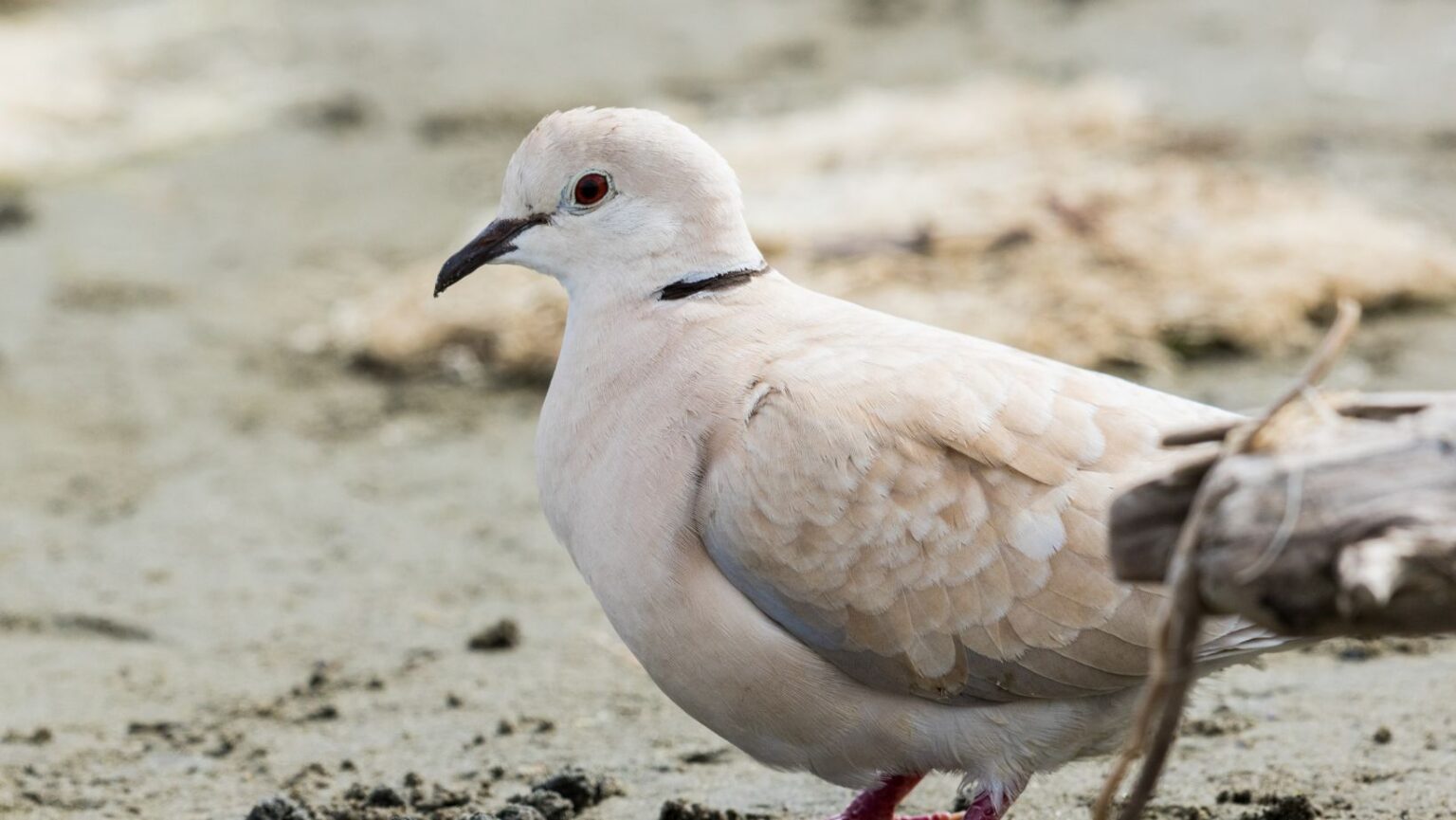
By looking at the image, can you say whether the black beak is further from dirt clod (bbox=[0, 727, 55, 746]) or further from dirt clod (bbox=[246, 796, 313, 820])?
dirt clod (bbox=[0, 727, 55, 746])

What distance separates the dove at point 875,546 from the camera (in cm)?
283

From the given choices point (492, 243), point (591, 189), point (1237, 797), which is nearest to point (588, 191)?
point (591, 189)

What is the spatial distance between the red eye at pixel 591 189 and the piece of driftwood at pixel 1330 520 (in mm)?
1598

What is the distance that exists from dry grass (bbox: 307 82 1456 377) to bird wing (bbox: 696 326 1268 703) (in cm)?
296

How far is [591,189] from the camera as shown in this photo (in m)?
3.33

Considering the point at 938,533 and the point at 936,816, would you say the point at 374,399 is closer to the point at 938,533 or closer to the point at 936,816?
the point at 936,816

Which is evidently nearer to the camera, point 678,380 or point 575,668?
point 678,380

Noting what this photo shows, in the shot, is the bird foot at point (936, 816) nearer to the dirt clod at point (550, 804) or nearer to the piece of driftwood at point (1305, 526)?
the dirt clod at point (550, 804)

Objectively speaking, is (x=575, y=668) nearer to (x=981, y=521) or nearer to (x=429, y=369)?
(x=981, y=521)

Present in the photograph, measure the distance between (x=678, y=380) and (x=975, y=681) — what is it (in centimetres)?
76

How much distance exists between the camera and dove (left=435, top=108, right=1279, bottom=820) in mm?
2832

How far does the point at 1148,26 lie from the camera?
9.64 m

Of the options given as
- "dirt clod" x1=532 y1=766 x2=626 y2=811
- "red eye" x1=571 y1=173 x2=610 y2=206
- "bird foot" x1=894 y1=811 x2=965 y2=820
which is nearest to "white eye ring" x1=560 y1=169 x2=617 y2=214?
"red eye" x1=571 y1=173 x2=610 y2=206

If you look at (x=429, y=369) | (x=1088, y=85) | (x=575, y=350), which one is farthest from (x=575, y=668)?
(x=1088, y=85)
